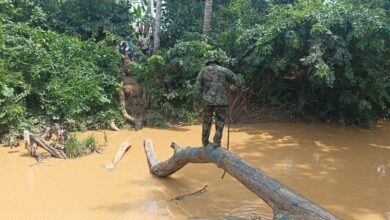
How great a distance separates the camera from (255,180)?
5305 mm

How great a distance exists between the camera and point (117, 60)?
1297cm

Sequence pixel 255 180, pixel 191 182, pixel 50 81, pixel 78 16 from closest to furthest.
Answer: pixel 255 180
pixel 191 182
pixel 50 81
pixel 78 16

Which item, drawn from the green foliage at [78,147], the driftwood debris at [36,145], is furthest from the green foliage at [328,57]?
the driftwood debris at [36,145]

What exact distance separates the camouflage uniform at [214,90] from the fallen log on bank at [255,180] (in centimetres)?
41

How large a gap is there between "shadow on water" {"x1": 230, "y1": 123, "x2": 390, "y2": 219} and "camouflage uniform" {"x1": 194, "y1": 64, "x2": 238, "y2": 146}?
2164 mm

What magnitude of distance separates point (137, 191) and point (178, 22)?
982 cm

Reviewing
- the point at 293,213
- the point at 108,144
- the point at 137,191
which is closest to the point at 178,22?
the point at 108,144

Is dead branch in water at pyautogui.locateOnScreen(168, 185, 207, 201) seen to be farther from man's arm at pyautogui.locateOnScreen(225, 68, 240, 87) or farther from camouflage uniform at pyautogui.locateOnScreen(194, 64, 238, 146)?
man's arm at pyautogui.locateOnScreen(225, 68, 240, 87)

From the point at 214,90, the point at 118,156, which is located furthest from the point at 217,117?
the point at 118,156

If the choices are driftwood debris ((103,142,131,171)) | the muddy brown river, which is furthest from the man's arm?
driftwood debris ((103,142,131,171))

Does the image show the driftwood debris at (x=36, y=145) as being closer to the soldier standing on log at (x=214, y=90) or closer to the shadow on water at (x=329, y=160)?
the soldier standing on log at (x=214, y=90)

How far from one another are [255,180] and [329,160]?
4.17 meters

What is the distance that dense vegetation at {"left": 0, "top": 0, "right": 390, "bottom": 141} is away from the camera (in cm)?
1038

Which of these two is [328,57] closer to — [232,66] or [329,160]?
[232,66]
